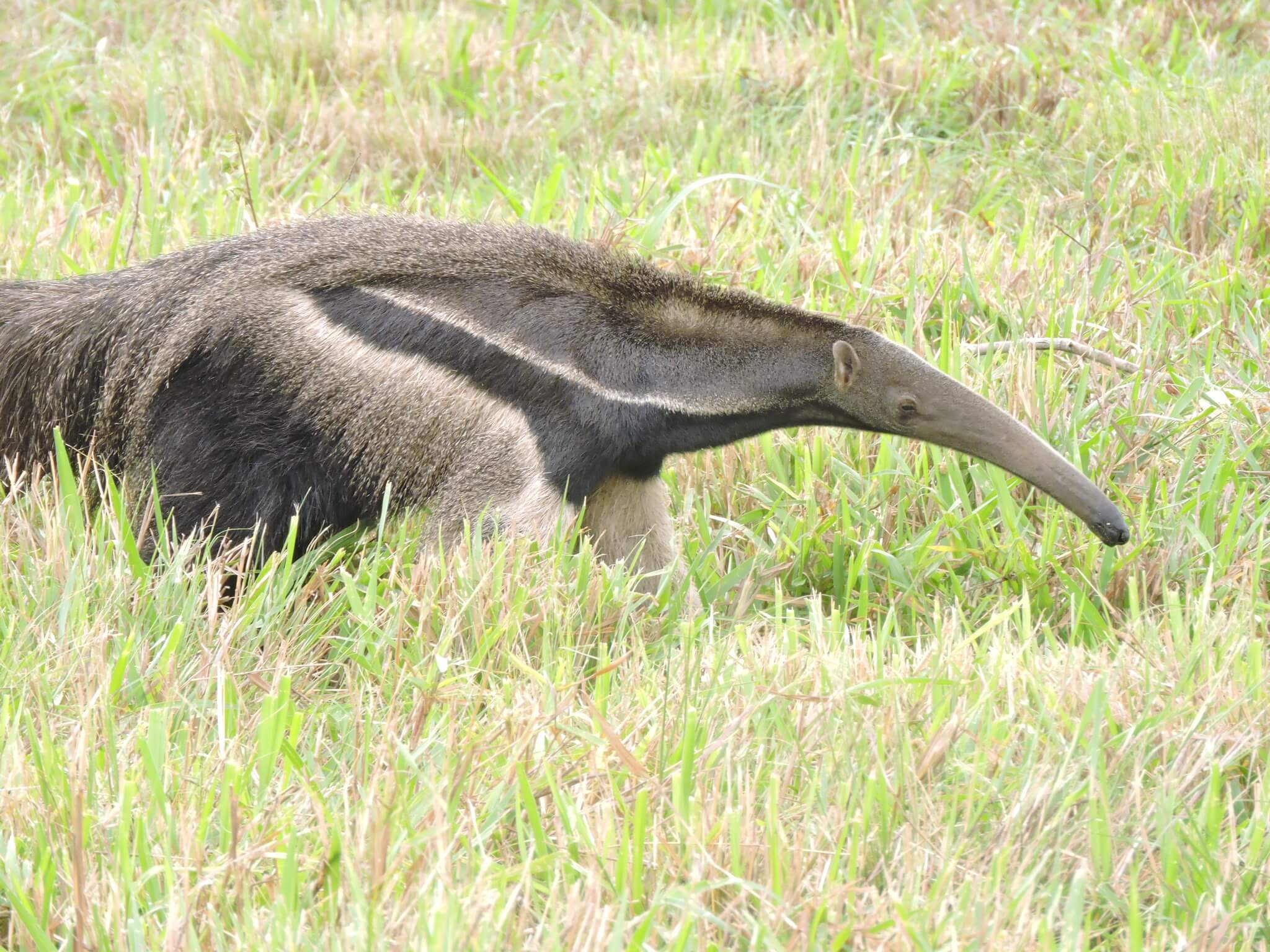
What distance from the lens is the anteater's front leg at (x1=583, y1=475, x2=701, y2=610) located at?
448 centimetres

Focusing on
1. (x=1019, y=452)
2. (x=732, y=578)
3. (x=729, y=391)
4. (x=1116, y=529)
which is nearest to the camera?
(x=1116, y=529)

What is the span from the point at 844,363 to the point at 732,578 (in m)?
0.67

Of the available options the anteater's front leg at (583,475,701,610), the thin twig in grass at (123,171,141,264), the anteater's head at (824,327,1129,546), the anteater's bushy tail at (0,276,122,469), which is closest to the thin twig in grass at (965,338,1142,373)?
the anteater's head at (824,327,1129,546)

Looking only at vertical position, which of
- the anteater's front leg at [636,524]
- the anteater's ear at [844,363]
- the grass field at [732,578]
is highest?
the anteater's ear at [844,363]

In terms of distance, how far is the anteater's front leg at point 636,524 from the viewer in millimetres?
4480

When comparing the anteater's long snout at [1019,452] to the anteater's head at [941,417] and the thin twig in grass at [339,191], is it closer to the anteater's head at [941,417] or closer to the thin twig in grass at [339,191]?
the anteater's head at [941,417]

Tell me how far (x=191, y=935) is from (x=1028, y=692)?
5.79 ft

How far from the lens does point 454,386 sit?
14.0ft

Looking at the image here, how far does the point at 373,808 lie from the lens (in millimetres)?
2627

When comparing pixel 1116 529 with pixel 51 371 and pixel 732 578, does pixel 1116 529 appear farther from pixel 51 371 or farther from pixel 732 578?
pixel 51 371

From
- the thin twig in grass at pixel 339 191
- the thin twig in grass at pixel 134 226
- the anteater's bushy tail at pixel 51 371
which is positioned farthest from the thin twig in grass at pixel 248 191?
the anteater's bushy tail at pixel 51 371

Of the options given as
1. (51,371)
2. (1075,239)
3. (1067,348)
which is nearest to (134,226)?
(51,371)

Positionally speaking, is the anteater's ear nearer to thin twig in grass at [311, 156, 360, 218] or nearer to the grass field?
the grass field

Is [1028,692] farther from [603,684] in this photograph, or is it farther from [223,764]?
[223,764]
